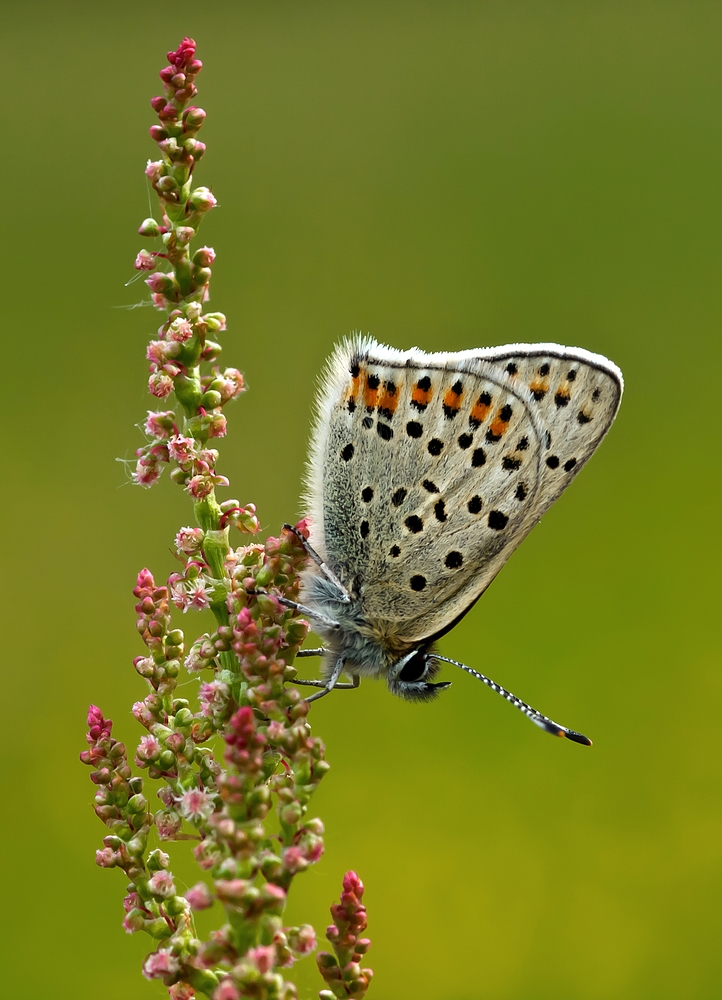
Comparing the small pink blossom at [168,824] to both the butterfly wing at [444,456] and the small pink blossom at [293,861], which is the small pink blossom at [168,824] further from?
the butterfly wing at [444,456]

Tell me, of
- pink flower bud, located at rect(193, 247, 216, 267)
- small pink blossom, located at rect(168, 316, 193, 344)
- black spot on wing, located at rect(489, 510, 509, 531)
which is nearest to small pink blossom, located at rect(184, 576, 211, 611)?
small pink blossom, located at rect(168, 316, 193, 344)

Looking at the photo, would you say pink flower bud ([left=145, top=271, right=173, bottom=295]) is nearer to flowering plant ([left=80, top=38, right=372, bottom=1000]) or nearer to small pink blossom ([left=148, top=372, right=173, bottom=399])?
flowering plant ([left=80, top=38, right=372, bottom=1000])

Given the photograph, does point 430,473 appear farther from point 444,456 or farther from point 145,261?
point 145,261

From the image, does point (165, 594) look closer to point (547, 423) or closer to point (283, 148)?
point (547, 423)

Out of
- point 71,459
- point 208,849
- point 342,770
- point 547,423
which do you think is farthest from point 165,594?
point 71,459

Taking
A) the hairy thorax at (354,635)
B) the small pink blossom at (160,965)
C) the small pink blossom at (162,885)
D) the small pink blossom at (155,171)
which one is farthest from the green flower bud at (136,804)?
the small pink blossom at (155,171)
